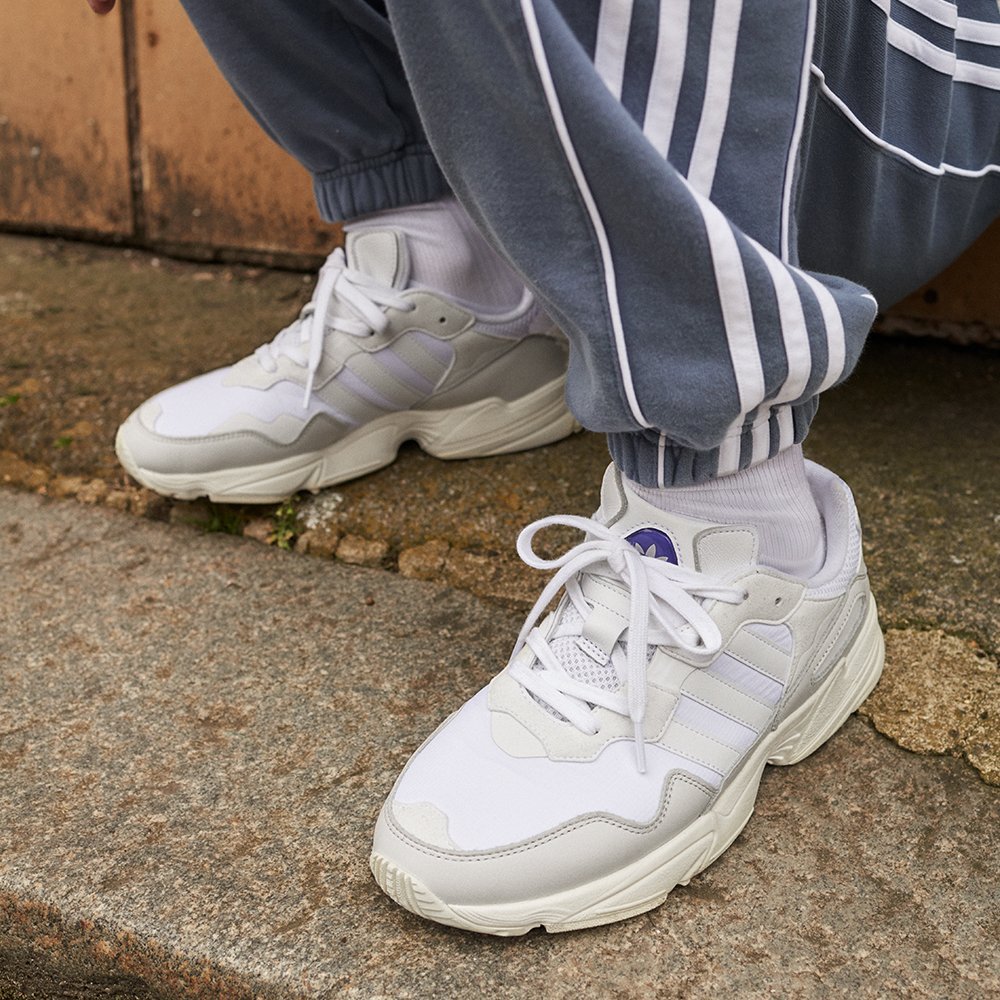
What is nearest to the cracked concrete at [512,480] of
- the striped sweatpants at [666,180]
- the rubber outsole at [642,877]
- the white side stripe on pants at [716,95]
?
the rubber outsole at [642,877]

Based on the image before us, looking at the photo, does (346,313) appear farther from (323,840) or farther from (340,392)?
(323,840)

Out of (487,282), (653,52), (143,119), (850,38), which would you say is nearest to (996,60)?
(850,38)

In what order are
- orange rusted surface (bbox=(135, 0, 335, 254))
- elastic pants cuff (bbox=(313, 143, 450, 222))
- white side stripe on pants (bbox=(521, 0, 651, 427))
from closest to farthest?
white side stripe on pants (bbox=(521, 0, 651, 427)), elastic pants cuff (bbox=(313, 143, 450, 222)), orange rusted surface (bbox=(135, 0, 335, 254))

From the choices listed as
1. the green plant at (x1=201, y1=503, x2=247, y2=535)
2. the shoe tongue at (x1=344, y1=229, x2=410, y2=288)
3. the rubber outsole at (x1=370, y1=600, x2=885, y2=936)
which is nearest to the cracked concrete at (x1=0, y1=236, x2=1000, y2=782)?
the green plant at (x1=201, y1=503, x2=247, y2=535)

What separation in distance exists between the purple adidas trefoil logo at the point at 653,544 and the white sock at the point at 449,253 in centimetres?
48

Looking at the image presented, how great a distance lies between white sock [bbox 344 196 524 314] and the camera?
125 cm

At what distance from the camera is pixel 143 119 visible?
193cm

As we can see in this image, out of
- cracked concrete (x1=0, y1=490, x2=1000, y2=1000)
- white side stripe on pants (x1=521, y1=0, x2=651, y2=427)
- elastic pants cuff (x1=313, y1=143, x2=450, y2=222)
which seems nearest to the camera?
white side stripe on pants (x1=521, y1=0, x2=651, y2=427)

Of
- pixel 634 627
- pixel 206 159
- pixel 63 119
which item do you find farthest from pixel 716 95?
pixel 63 119

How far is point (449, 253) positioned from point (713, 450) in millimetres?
568

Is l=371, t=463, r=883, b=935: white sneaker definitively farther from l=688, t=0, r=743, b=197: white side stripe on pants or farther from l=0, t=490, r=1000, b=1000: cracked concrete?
l=688, t=0, r=743, b=197: white side stripe on pants

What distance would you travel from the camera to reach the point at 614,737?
811 millimetres

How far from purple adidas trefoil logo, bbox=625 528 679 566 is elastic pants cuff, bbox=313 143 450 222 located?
0.55 m

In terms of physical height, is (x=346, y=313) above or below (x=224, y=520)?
above
